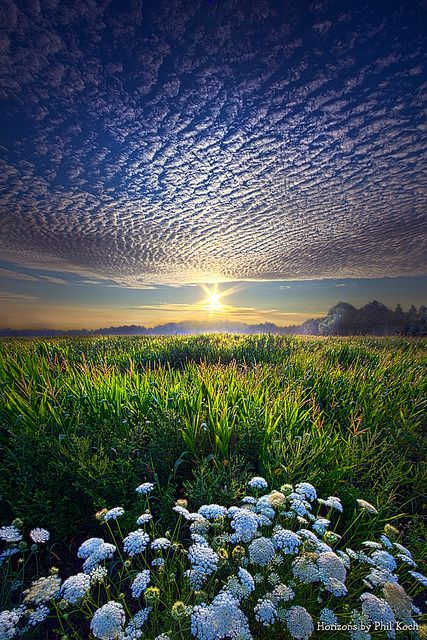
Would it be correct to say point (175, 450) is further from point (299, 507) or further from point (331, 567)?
point (331, 567)

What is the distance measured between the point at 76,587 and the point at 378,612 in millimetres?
1499

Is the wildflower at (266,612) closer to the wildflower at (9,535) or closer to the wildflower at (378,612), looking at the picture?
the wildflower at (378,612)

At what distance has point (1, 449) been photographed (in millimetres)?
3514

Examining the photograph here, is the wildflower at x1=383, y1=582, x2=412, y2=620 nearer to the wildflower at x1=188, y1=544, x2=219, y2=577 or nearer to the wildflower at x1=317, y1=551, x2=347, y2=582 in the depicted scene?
the wildflower at x1=317, y1=551, x2=347, y2=582

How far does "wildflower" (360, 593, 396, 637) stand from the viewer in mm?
1538

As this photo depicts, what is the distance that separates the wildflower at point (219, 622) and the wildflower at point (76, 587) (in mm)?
561

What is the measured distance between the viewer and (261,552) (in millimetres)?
1731

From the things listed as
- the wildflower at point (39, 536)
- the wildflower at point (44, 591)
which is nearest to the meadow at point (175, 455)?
the wildflower at point (39, 536)

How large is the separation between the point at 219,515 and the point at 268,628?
0.78 m

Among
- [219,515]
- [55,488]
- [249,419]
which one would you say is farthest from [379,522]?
[55,488]

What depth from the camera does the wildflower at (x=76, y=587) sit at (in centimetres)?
156

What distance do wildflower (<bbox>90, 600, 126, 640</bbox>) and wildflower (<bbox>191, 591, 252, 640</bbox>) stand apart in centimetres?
35

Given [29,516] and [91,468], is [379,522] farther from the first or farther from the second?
[29,516]

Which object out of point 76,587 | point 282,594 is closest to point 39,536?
point 76,587
